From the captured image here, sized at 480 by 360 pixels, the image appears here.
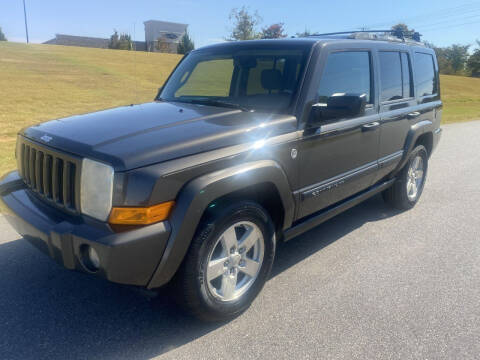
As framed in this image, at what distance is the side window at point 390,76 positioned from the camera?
4168 millimetres

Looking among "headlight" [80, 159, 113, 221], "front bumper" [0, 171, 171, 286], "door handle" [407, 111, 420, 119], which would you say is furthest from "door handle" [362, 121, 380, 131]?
"headlight" [80, 159, 113, 221]

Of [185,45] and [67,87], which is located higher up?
[185,45]

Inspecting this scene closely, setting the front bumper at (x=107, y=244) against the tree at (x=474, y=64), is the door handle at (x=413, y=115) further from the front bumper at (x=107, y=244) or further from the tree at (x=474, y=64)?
the tree at (x=474, y=64)

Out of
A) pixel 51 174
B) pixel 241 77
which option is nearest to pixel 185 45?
pixel 241 77

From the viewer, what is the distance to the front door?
3.27 metres

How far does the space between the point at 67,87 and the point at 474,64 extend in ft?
250

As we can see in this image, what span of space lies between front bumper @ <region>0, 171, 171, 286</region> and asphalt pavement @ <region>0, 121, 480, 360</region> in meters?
0.37

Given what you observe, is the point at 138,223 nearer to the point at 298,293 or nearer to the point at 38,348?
the point at 38,348

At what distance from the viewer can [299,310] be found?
2951 mm

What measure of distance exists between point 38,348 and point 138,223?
1033 mm

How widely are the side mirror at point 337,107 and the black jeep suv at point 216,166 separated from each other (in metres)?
0.01

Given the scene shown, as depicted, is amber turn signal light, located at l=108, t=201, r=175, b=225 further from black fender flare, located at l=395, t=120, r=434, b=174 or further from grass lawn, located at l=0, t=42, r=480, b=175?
grass lawn, located at l=0, t=42, r=480, b=175

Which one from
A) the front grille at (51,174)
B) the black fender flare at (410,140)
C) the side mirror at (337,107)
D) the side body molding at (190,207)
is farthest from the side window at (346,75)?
the front grille at (51,174)

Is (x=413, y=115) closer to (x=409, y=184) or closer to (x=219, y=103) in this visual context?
(x=409, y=184)
